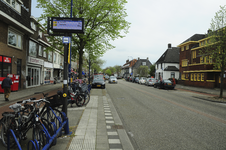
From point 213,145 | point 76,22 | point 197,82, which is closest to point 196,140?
point 213,145

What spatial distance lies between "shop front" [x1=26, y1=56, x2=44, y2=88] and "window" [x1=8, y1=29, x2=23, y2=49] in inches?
104

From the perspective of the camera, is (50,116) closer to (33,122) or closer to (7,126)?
(33,122)

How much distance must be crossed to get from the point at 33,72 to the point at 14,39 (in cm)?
611

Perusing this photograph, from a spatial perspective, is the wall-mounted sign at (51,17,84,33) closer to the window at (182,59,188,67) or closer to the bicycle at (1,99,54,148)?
the bicycle at (1,99,54,148)

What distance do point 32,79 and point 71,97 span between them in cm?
1531

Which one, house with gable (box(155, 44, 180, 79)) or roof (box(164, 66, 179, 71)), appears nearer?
roof (box(164, 66, 179, 71))

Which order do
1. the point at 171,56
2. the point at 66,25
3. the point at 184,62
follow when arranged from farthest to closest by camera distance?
the point at 171,56
the point at 184,62
the point at 66,25

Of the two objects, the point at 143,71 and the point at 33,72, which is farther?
the point at 143,71

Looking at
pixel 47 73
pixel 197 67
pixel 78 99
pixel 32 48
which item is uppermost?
pixel 32 48

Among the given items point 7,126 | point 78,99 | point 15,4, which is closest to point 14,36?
point 15,4

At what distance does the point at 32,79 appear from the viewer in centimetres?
2122

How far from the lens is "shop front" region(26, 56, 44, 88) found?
1991 centimetres

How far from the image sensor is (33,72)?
70.7 ft

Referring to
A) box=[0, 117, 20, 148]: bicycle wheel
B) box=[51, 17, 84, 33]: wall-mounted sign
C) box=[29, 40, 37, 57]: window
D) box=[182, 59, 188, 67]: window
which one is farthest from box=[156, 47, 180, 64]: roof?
box=[0, 117, 20, 148]: bicycle wheel
